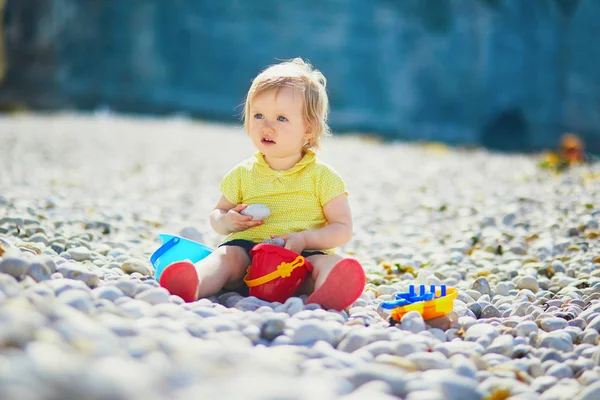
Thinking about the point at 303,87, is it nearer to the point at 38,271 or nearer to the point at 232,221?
the point at 232,221

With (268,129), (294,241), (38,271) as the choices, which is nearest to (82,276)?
(38,271)

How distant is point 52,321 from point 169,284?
0.78 m

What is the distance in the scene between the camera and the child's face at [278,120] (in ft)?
8.54

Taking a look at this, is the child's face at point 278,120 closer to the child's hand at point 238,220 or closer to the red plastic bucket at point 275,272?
the child's hand at point 238,220

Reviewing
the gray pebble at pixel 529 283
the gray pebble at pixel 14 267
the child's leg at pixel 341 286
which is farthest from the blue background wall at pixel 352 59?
the gray pebble at pixel 14 267

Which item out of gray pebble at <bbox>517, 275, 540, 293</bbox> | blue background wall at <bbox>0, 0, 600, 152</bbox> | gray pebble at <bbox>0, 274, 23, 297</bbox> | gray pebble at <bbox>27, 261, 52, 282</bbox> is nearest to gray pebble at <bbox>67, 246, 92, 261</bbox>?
gray pebble at <bbox>27, 261, 52, 282</bbox>

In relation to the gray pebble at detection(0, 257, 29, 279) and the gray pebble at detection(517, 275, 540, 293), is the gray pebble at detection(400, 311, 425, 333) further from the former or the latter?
the gray pebble at detection(0, 257, 29, 279)

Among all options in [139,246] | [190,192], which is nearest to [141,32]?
[190,192]

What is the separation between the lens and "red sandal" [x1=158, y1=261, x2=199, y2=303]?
230 centimetres

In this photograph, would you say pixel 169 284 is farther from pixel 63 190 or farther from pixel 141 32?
pixel 141 32

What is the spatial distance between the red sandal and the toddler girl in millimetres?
173

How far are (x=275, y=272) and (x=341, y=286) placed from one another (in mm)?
250

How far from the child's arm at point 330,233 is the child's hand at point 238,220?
5.0 inches

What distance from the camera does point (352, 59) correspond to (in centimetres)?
1947
